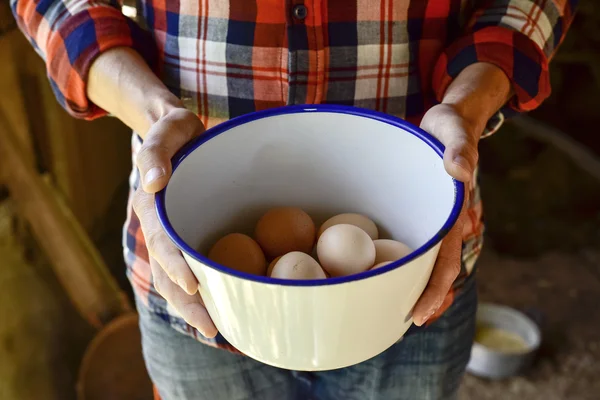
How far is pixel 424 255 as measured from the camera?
1.27 ft

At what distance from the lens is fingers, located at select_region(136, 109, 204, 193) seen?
0.43 meters

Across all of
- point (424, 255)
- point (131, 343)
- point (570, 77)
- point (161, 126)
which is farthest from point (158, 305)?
point (570, 77)

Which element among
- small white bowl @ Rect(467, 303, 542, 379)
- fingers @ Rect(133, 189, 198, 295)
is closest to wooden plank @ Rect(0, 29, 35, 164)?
fingers @ Rect(133, 189, 198, 295)

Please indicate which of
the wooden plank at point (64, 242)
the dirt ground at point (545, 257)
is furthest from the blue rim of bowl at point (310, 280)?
the dirt ground at point (545, 257)

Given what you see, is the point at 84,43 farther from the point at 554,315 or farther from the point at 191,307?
the point at 554,315

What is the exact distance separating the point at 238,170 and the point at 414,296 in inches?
7.0

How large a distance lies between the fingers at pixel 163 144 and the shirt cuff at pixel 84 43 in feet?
0.45

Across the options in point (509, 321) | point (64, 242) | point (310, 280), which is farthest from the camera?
point (509, 321)

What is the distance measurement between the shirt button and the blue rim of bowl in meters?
0.09

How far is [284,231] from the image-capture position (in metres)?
0.51

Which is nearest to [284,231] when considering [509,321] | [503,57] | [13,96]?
[503,57]

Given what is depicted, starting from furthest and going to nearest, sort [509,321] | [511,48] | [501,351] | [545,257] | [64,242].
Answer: [545,257] → [509,321] → [501,351] → [64,242] → [511,48]

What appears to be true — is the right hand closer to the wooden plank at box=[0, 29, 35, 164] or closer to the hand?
the hand

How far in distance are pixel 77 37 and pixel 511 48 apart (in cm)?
40
